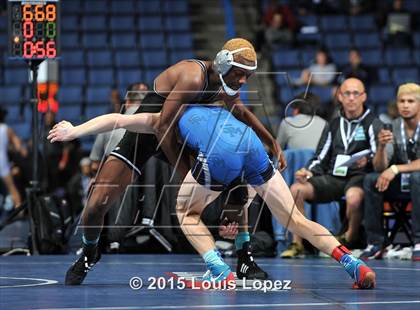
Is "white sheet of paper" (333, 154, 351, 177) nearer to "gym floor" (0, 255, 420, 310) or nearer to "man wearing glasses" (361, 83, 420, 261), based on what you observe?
"man wearing glasses" (361, 83, 420, 261)

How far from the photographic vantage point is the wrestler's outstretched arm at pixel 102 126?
568cm

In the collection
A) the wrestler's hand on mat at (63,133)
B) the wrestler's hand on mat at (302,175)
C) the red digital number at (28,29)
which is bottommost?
the wrestler's hand on mat at (302,175)

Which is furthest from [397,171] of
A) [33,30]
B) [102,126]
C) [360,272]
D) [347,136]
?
[102,126]

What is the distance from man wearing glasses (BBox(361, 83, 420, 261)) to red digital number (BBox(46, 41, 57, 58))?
269 cm

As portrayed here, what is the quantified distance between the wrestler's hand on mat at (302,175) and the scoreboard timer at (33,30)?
7.12 feet

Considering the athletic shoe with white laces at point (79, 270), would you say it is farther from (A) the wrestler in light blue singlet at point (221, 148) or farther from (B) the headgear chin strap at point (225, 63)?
(B) the headgear chin strap at point (225, 63)

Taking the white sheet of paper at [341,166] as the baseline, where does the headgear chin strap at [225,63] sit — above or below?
above

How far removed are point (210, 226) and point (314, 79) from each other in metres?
5.94

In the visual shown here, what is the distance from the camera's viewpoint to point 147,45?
16.7 meters

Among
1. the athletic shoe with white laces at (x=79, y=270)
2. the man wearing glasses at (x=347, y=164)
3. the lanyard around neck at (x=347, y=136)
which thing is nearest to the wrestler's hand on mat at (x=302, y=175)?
the man wearing glasses at (x=347, y=164)

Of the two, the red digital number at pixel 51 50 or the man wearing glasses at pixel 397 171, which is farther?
the red digital number at pixel 51 50

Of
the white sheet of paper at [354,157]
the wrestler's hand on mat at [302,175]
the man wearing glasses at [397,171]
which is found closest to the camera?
the man wearing glasses at [397,171]

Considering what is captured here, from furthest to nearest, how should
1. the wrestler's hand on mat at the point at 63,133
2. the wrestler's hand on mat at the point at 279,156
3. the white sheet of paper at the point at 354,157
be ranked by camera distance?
the white sheet of paper at the point at 354,157 < the wrestler's hand on mat at the point at 279,156 < the wrestler's hand on mat at the point at 63,133

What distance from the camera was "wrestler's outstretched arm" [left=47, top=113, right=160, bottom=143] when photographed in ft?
18.6
